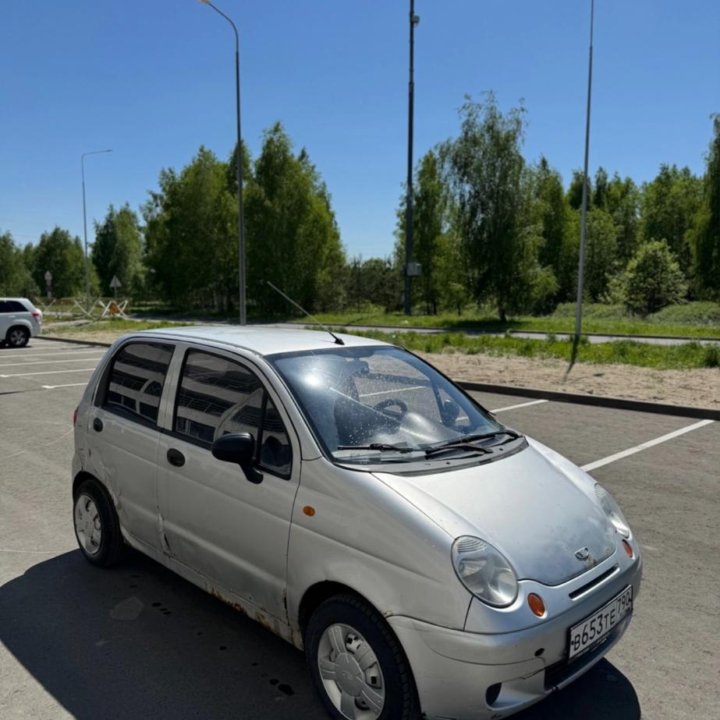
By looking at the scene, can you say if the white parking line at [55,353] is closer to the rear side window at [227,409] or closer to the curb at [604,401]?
the curb at [604,401]

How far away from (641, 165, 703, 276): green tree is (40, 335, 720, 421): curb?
48.4 meters

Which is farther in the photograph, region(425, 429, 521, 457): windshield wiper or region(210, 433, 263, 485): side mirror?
region(425, 429, 521, 457): windshield wiper

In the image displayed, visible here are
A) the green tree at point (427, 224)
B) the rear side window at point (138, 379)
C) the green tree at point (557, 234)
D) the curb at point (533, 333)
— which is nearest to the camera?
the rear side window at point (138, 379)

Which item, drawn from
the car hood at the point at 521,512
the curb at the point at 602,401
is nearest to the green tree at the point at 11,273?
the curb at the point at 602,401

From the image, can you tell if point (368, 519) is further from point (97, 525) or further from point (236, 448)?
point (97, 525)

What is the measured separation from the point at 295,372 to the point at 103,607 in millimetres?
1872

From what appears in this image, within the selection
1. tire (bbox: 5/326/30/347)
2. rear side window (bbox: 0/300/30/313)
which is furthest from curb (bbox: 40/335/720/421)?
rear side window (bbox: 0/300/30/313)

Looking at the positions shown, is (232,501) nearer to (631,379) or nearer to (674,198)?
(631,379)

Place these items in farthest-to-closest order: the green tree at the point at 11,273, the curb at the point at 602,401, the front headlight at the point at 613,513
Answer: the green tree at the point at 11,273 < the curb at the point at 602,401 < the front headlight at the point at 613,513

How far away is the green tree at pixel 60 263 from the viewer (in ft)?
276

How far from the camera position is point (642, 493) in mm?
6078

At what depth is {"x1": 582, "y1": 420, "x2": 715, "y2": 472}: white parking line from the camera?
7.08 m

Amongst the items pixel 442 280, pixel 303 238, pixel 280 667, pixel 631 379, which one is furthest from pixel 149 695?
pixel 303 238

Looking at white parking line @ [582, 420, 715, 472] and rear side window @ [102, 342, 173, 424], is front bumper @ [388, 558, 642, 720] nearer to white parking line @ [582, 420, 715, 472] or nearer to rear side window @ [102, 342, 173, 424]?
rear side window @ [102, 342, 173, 424]
